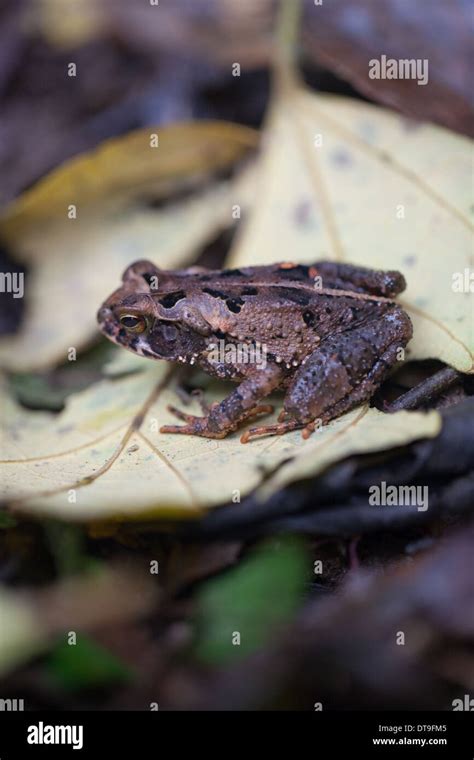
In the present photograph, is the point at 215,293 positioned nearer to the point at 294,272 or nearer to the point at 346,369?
the point at 294,272

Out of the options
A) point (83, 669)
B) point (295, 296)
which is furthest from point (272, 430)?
point (83, 669)

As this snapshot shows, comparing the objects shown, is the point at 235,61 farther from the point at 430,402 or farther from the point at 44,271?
the point at 430,402

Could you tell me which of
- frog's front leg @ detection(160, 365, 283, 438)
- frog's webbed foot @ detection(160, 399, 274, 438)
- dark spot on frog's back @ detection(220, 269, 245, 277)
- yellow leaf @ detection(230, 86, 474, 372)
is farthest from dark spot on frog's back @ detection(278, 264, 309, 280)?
frog's webbed foot @ detection(160, 399, 274, 438)

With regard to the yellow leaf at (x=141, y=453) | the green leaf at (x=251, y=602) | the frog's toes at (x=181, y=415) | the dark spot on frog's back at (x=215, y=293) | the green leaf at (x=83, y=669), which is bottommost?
→ the green leaf at (x=83, y=669)

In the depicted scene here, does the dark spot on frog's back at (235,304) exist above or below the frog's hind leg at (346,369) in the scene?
above

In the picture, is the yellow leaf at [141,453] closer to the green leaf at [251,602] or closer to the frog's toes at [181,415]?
the frog's toes at [181,415]

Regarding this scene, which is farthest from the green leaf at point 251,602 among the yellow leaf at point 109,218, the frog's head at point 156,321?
the yellow leaf at point 109,218

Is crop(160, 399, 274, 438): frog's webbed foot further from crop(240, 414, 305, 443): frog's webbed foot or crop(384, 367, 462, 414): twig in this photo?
crop(384, 367, 462, 414): twig
